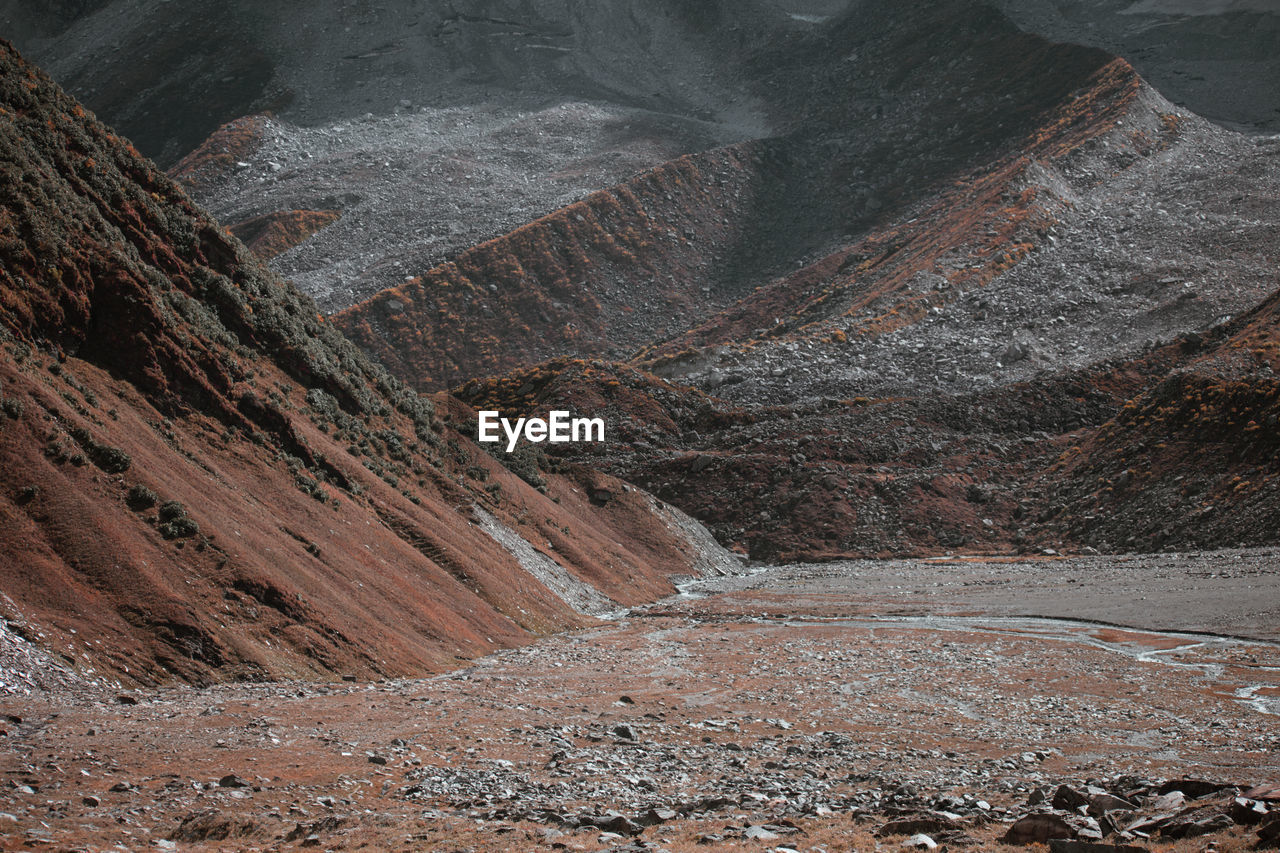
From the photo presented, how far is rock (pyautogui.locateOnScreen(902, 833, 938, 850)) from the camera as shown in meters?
15.1

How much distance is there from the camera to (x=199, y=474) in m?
31.4

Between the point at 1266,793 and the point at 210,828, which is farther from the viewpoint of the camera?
the point at 1266,793

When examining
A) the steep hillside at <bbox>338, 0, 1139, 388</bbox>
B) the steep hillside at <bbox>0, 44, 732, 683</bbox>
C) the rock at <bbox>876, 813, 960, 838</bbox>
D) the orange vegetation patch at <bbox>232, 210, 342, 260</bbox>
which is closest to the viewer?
the rock at <bbox>876, 813, 960, 838</bbox>

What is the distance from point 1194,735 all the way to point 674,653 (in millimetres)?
18058

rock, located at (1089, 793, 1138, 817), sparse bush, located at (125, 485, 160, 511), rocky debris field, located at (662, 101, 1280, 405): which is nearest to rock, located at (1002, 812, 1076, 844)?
rock, located at (1089, 793, 1138, 817)

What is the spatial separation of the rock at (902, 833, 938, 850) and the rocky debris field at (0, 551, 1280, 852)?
1.2 inches

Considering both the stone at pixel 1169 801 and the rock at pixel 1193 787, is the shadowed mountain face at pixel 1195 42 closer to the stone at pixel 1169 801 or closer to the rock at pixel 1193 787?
the rock at pixel 1193 787

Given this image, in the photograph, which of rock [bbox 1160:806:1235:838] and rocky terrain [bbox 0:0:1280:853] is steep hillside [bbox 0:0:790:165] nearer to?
rocky terrain [bbox 0:0:1280:853]

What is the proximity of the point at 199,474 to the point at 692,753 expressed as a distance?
17.7 m

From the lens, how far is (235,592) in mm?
26938

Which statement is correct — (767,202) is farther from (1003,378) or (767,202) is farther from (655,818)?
(655,818)

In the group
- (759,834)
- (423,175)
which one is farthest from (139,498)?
(423,175)

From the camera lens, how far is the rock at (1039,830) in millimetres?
14773

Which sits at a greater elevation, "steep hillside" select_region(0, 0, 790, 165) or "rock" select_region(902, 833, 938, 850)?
"steep hillside" select_region(0, 0, 790, 165)
